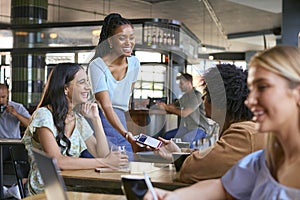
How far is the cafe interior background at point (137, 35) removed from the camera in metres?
4.59

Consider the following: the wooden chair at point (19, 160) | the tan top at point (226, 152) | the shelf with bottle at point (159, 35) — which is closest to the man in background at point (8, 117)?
the shelf with bottle at point (159, 35)

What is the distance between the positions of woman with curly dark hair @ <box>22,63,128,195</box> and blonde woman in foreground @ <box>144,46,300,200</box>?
124 centimetres

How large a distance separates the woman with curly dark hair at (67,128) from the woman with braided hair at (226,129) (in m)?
0.56

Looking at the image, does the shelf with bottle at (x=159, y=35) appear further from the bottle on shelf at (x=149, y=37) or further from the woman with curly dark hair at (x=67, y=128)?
the woman with curly dark hair at (x=67, y=128)

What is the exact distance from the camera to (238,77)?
7.68 feet

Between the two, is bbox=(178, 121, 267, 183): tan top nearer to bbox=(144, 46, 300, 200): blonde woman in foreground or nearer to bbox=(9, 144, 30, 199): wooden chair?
bbox=(144, 46, 300, 200): blonde woman in foreground

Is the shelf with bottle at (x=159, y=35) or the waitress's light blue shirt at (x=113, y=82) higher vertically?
the shelf with bottle at (x=159, y=35)

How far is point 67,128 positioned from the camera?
3.00 meters

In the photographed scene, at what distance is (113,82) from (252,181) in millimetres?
1741

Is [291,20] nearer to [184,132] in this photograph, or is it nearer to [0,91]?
[184,132]

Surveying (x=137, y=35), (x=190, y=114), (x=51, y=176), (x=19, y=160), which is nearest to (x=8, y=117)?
(x=137, y=35)

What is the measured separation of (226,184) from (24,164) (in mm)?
2033

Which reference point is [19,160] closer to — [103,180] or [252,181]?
[103,180]

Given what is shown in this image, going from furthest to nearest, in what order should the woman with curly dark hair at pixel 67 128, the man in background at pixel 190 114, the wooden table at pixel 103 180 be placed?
1. the man in background at pixel 190 114
2. the woman with curly dark hair at pixel 67 128
3. the wooden table at pixel 103 180
